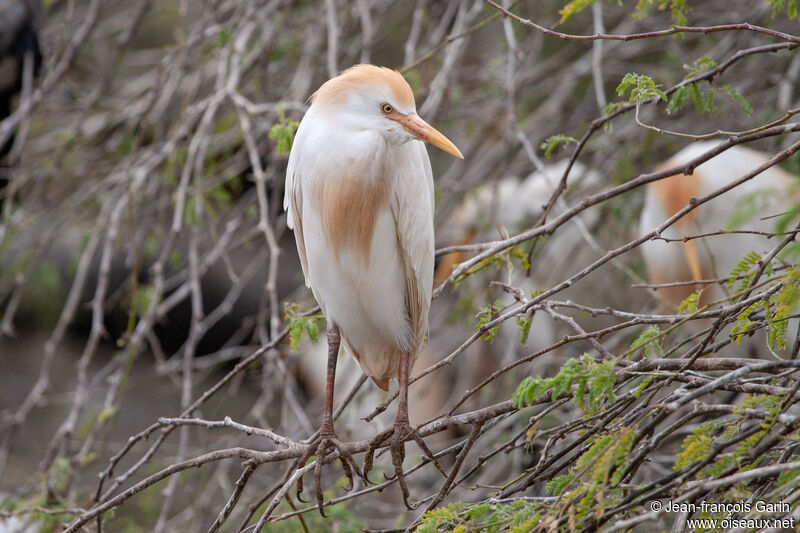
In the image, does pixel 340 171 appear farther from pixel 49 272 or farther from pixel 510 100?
pixel 49 272

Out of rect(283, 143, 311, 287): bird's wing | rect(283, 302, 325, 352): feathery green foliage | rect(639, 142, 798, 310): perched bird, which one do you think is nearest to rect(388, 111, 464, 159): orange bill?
rect(283, 143, 311, 287): bird's wing

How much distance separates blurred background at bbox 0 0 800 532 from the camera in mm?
1888

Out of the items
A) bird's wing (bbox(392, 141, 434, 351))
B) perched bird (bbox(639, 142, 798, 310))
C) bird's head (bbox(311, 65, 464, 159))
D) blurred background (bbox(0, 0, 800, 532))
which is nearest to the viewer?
bird's head (bbox(311, 65, 464, 159))

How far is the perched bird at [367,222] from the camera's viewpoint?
1324mm

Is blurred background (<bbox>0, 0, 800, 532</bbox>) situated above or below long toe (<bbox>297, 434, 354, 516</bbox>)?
above

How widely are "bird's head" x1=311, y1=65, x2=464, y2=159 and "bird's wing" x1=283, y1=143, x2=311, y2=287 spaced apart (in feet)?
0.45

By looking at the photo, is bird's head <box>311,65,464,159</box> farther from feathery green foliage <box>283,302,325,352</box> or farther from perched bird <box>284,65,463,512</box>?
feathery green foliage <box>283,302,325,352</box>

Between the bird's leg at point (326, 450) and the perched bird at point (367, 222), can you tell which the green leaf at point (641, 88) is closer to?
the perched bird at point (367, 222)

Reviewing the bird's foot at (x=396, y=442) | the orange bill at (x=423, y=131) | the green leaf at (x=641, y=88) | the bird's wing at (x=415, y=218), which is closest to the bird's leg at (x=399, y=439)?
the bird's foot at (x=396, y=442)

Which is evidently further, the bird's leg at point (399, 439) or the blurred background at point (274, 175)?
the blurred background at point (274, 175)

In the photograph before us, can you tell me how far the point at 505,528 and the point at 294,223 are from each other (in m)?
0.73

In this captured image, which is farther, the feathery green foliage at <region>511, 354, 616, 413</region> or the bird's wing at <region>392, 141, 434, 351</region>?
the bird's wing at <region>392, 141, 434, 351</region>

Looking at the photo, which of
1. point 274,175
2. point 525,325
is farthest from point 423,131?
point 274,175

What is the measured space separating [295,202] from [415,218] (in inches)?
9.2
